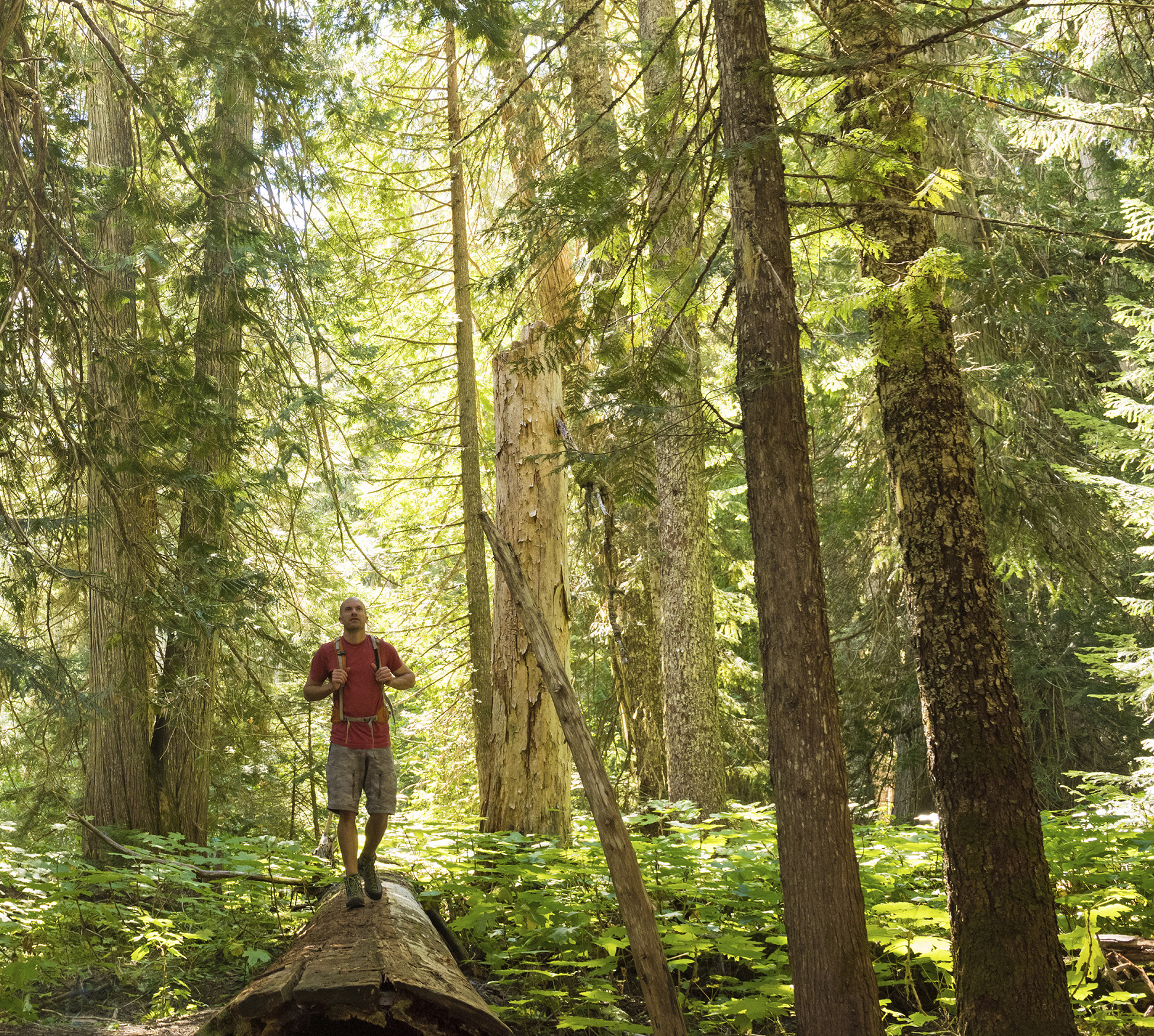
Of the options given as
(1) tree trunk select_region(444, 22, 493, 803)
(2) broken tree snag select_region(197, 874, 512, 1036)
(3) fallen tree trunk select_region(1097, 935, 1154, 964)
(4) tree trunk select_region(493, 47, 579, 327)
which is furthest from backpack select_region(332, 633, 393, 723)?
(1) tree trunk select_region(444, 22, 493, 803)

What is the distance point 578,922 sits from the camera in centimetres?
518

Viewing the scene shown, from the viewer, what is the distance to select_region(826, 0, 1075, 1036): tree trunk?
4.28m

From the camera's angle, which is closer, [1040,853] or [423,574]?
[1040,853]

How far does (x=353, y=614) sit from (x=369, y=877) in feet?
5.15

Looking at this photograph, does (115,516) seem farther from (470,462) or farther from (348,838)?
(470,462)

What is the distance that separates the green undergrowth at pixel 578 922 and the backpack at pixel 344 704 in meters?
1.32

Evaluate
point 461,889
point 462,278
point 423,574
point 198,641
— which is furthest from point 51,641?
point 423,574

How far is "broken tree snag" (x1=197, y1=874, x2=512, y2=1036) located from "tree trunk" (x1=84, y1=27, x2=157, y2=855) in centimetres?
248

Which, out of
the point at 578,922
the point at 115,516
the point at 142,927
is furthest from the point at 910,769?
the point at 115,516

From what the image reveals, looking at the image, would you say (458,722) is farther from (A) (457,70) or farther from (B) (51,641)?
(A) (457,70)

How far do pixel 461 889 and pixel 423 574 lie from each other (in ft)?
27.6

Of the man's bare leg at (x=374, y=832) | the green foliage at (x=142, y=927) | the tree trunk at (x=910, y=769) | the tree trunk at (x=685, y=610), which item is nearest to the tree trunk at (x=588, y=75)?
the tree trunk at (x=685, y=610)

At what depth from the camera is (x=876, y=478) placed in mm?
9766

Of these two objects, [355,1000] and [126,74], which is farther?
[126,74]
